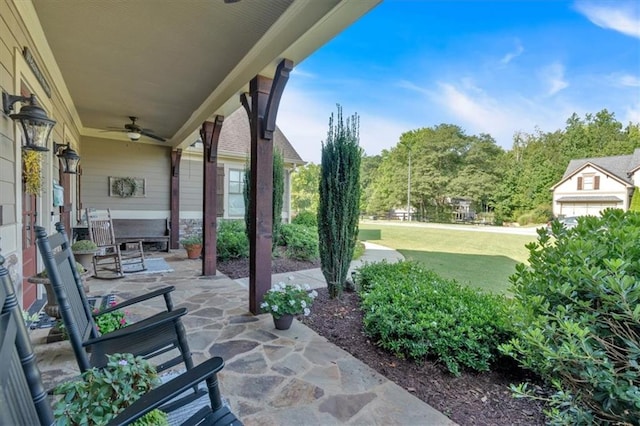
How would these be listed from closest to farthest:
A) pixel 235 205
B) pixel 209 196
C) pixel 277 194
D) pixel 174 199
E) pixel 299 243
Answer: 1. pixel 209 196
2. pixel 277 194
3. pixel 299 243
4. pixel 174 199
5. pixel 235 205

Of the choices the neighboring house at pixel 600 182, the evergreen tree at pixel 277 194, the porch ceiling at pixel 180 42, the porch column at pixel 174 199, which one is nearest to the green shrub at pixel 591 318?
the porch ceiling at pixel 180 42

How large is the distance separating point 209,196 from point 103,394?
4.43 meters

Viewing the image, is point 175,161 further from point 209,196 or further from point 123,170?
point 209,196

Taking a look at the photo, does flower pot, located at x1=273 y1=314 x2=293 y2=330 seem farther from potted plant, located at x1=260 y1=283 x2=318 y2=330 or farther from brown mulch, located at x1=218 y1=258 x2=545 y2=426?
brown mulch, located at x1=218 y1=258 x2=545 y2=426

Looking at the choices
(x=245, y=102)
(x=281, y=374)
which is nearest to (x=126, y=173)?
(x=245, y=102)

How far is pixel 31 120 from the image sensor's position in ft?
7.82

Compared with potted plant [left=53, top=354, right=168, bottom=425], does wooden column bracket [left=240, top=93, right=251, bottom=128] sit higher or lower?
higher

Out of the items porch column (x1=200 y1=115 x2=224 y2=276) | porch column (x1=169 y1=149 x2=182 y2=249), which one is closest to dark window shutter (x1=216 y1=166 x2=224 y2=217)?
porch column (x1=169 y1=149 x2=182 y2=249)

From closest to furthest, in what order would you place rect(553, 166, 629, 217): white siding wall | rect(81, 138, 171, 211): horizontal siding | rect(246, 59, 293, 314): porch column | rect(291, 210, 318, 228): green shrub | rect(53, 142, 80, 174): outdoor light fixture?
rect(246, 59, 293, 314): porch column, rect(53, 142, 80, 174): outdoor light fixture, rect(81, 138, 171, 211): horizontal siding, rect(553, 166, 629, 217): white siding wall, rect(291, 210, 318, 228): green shrub

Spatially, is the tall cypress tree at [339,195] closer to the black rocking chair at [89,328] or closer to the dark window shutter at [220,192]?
the black rocking chair at [89,328]

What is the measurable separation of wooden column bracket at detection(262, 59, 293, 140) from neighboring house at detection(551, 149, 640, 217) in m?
8.98

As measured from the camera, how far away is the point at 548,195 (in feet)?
47.0

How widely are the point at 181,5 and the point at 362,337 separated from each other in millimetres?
3276

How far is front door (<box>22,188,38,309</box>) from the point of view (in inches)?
112
